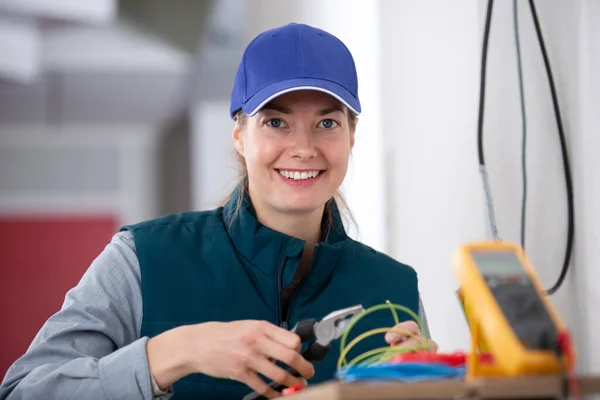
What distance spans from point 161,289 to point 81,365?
0.26 meters

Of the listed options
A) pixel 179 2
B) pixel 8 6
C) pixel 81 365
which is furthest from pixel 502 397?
pixel 179 2

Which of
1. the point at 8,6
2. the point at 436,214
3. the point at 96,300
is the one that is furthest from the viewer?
the point at 8,6

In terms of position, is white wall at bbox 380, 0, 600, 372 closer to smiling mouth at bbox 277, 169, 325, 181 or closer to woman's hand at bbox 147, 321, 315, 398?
smiling mouth at bbox 277, 169, 325, 181

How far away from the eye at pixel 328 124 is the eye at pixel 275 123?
65 millimetres

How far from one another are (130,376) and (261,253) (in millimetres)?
391

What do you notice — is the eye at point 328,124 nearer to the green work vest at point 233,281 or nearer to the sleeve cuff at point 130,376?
the green work vest at point 233,281

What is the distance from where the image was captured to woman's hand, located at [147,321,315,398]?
108cm

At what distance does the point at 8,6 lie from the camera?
4121 millimetres

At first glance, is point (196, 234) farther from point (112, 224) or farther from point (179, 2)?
point (112, 224)

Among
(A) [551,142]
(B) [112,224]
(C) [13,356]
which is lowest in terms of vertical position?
(C) [13,356]

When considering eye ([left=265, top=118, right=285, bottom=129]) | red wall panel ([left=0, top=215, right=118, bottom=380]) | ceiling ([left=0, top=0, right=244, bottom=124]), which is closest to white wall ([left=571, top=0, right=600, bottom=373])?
eye ([left=265, top=118, right=285, bottom=129])

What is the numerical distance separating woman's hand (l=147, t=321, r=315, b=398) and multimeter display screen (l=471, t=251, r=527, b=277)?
0.28m

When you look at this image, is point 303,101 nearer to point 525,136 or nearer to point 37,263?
point 525,136

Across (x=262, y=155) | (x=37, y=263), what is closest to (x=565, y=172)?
(x=262, y=155)
